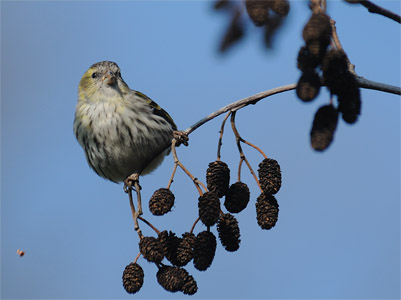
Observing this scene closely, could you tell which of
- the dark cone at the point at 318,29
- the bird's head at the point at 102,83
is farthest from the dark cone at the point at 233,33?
the bird's head at the point at 102,83

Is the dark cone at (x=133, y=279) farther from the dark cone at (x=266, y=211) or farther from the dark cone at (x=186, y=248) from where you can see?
the dark cone at (x=266, y=211)

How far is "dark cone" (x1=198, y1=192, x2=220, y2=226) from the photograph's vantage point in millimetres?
2215

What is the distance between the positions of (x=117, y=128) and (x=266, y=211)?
1845 mm

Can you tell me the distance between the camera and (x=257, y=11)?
5.47 ft

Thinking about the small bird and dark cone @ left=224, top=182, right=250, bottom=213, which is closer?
dark cone @ left=224, top=182, right=250, bottom=213

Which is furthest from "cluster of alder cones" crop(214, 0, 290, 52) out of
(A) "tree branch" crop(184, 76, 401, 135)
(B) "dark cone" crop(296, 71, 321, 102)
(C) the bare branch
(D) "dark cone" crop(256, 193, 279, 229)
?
(D) "dark cone" crop(256, 193, 279, 229)

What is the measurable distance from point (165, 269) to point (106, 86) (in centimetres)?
226

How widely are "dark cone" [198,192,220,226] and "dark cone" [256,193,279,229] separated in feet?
0.74

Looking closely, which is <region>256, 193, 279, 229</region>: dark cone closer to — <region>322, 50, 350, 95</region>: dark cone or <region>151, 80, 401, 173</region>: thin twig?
<region>151, 80, 401, 173</region>: thin twig

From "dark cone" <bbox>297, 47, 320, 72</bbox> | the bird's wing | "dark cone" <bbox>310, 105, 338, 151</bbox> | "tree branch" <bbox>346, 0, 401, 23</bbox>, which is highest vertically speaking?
the bird's wing

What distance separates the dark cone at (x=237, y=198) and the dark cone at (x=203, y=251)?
244 mm

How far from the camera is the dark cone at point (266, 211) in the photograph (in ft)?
7.76

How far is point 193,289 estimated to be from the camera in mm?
2242

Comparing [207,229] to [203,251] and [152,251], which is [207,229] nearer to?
[203,251]
